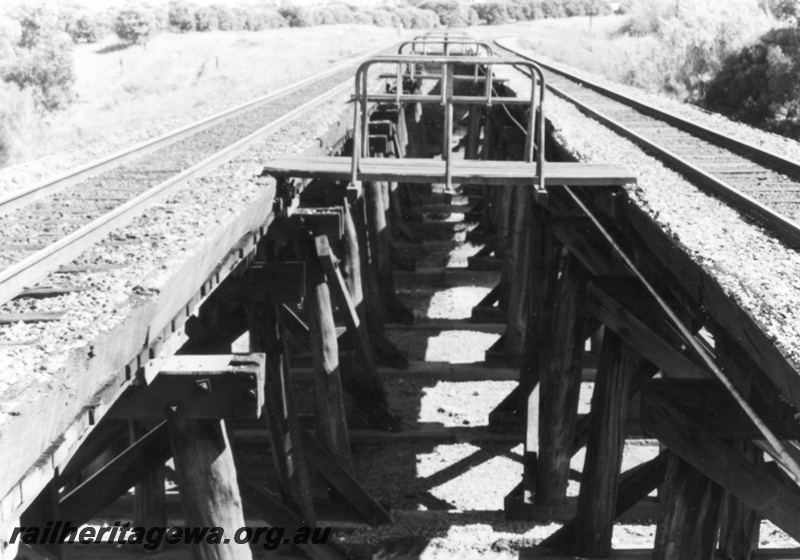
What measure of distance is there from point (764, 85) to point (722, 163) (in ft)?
54.7

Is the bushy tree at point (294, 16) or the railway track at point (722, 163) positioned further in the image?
the bushy tree at point (294, 16)

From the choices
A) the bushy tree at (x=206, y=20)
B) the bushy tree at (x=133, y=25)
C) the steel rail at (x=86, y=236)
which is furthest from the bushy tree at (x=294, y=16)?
the steel rail at (x=86, y=236)

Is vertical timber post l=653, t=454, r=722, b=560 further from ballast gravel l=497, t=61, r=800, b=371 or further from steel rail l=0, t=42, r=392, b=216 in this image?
steel rail l=0, t=42, r=392, b=216

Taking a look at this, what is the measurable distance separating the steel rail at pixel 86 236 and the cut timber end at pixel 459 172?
701 mm

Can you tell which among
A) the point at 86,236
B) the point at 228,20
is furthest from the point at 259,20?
the point at 86,236

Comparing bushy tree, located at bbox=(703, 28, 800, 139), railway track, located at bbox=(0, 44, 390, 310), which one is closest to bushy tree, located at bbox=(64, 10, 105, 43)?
bushy tree, located at bbox=(703, 28, 800, 139)

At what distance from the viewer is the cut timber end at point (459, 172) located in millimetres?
4770

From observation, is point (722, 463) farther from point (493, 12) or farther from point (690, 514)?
point (493, 12)

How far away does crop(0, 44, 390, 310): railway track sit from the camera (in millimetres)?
3742

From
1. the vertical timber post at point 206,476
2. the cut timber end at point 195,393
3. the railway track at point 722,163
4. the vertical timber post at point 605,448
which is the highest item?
the railway track at point 722,163

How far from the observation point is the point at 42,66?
36.8m

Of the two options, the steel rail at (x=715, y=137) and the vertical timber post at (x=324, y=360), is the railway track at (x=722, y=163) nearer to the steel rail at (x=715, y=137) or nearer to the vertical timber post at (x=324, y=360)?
the steel rail at (x=715, y=137)

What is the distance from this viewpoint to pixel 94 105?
38500mm

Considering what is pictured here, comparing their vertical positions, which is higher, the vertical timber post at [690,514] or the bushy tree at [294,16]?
the bushy tree at [294,16]
